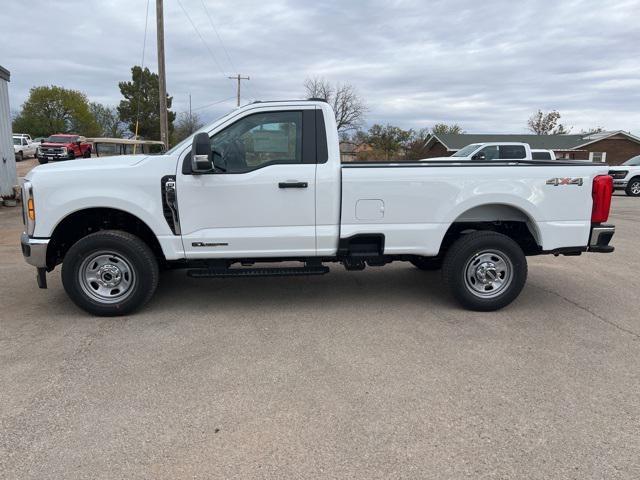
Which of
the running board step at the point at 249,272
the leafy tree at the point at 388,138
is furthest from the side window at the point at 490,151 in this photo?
the leafy tree at the point at 388,138

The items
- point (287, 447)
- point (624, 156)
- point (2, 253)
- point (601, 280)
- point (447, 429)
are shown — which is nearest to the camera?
point (287, 447)

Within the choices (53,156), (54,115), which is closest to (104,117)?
(54,115)

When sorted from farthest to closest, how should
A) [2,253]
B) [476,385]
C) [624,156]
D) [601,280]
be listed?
[624,156], [2,253], [601,280], [476,385]

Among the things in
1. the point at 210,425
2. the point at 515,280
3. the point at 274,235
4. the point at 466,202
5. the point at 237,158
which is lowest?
the point at 210,425

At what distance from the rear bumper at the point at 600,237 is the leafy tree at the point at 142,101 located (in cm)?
5177

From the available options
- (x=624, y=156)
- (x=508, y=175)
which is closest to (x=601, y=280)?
(x=508, y=175)

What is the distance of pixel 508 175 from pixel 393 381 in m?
2.58

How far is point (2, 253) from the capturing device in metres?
8.16

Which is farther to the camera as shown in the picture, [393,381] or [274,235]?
[274,235]

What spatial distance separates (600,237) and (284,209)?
3326 millimetres

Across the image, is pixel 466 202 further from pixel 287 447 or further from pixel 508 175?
pixel 287 447

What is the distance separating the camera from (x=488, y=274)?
527 centimetres

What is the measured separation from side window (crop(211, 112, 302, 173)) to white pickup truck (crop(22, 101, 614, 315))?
10 mm

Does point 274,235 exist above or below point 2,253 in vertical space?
above
